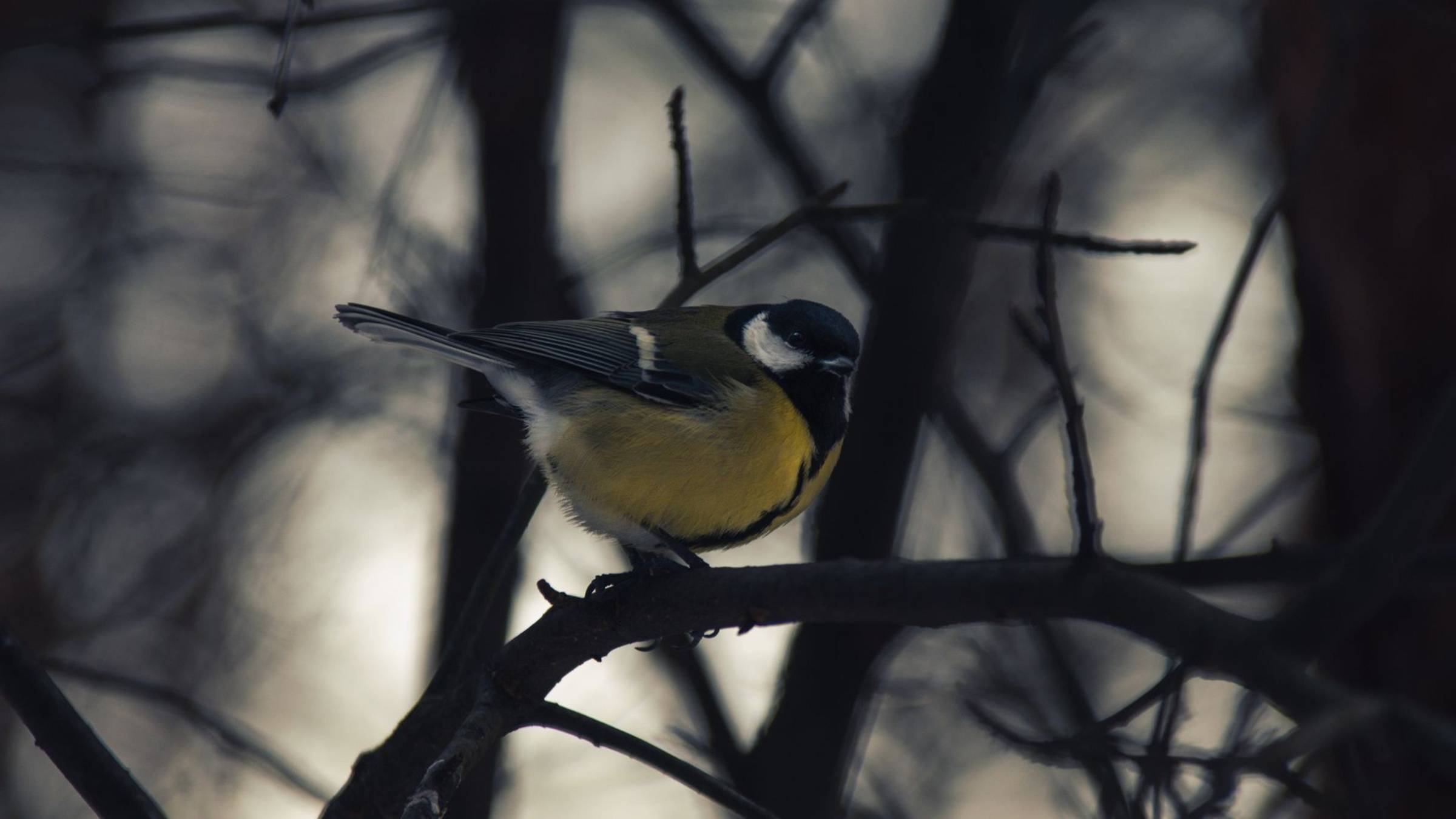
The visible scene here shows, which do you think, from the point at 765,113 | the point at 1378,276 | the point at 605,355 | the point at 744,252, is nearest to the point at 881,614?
the point at 744,252

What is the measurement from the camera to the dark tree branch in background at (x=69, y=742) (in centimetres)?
214

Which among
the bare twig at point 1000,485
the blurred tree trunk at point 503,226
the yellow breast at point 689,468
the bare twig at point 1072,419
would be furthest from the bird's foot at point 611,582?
the blurred tree trunk at point 503,226

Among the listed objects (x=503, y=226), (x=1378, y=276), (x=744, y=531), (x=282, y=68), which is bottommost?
(x=282, y=68)

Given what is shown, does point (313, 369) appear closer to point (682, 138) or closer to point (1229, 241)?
point (682, 138)

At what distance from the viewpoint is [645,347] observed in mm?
3852

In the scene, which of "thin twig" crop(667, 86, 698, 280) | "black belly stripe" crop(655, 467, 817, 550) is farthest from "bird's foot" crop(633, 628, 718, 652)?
"thin twig" crop(667, 86, 698, 280)

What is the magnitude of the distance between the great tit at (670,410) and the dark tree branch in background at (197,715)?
3.61ft

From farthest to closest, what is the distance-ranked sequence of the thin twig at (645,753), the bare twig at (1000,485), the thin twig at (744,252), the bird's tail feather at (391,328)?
the bare twig at (1000,485), the bird's tail feather at (391,328), the thin twig at (744,252), the thin twig at (645,753)

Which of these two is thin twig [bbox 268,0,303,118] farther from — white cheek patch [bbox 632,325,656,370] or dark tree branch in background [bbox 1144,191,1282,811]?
dark tree branch in background [bbox 1144,191,1282,811]

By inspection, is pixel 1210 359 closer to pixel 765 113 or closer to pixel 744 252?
pixel 744 252

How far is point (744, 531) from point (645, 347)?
2.52 feet

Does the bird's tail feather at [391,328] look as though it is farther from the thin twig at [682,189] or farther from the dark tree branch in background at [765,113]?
the dark tree branch in background at [765,113]

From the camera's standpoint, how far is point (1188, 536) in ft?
9.95

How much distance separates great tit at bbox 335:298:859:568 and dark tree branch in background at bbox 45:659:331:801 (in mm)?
1102
